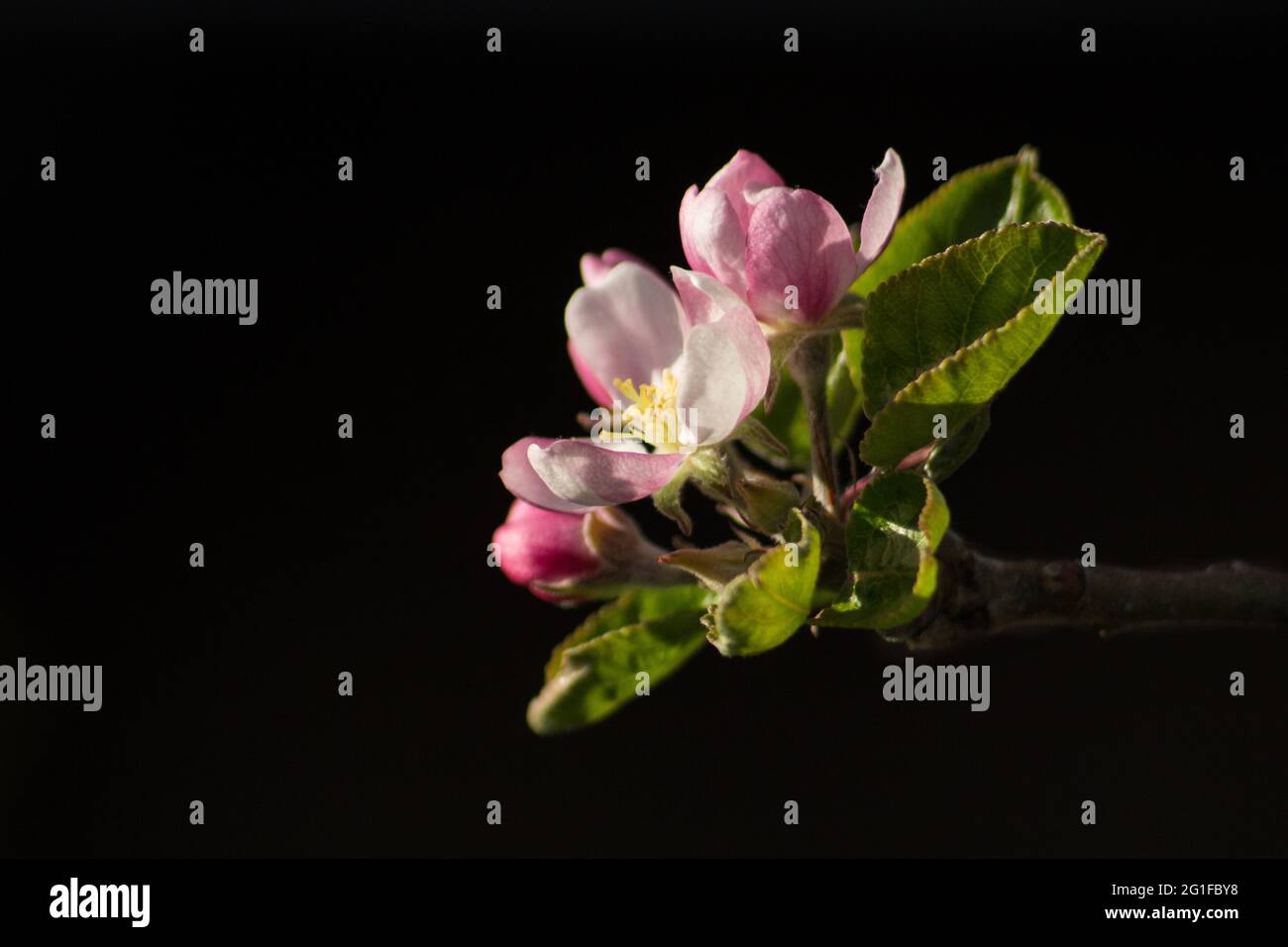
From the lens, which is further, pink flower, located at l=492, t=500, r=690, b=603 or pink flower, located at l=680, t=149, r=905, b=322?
pink flower, located at l=492, t=500, r=690, b=603

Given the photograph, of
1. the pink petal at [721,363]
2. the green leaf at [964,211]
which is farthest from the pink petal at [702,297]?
the green leaf at [964,211]

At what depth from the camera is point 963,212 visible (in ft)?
1.78

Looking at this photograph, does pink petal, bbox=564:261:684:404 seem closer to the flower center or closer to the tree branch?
the flower center

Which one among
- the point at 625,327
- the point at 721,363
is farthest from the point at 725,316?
the point at 625,327

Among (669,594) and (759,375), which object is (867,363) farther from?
(669,594)

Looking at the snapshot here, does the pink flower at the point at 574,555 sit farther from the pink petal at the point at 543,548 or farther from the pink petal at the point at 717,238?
the pink petal at the point at 717,238

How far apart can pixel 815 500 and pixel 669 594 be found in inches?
5.9

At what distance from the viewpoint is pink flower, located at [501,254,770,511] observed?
423mm

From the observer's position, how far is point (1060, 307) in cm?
40

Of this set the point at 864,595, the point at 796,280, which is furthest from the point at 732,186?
the point at 864,595

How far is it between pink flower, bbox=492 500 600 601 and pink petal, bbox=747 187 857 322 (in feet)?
0.48

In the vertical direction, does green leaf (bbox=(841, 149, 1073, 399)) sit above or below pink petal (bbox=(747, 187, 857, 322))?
above

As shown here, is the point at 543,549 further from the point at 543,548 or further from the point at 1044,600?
the point at 1044,600

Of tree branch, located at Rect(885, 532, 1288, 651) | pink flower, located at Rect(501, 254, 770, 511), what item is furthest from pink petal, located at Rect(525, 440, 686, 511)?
tree branch, located at Rect(885, 532, 1288, 651)
